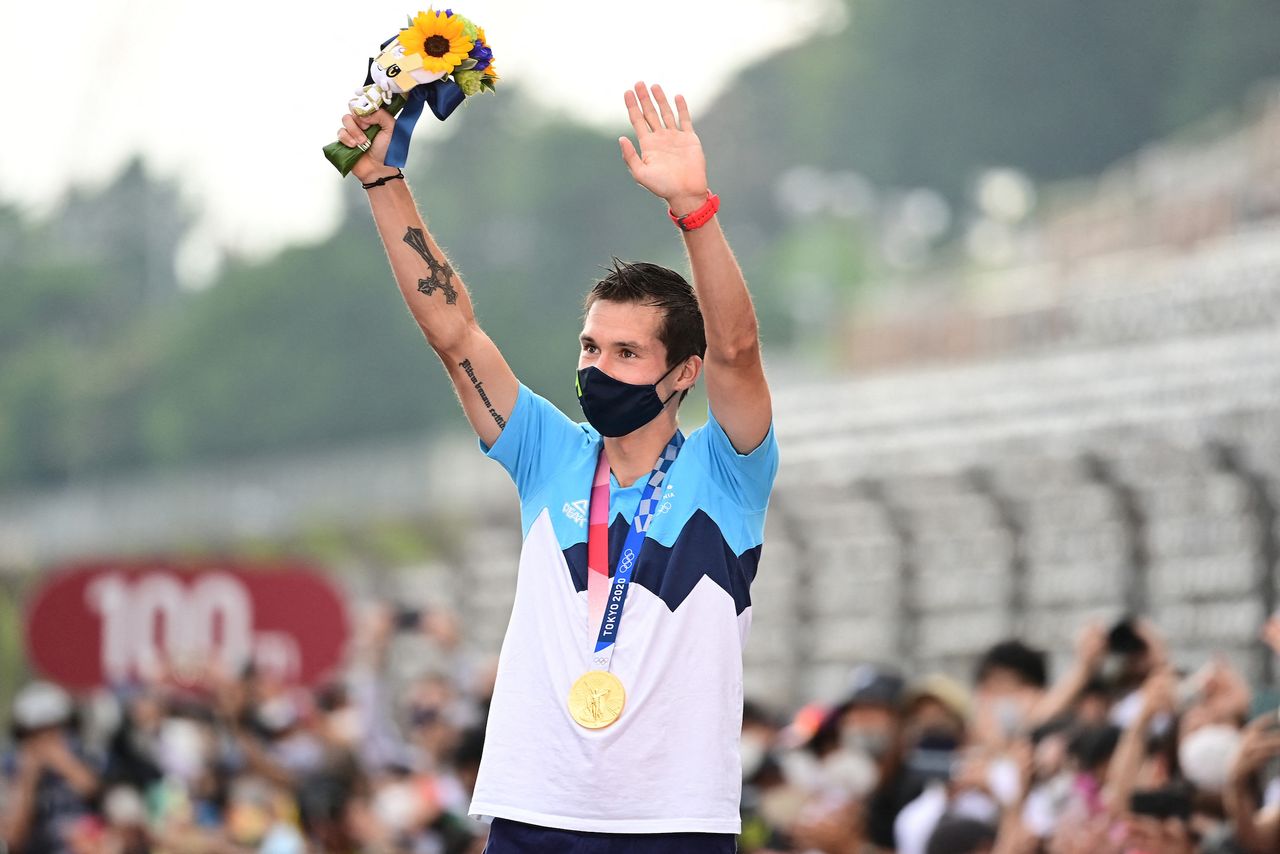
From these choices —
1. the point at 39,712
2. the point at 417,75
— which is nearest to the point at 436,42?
the point at 417,75

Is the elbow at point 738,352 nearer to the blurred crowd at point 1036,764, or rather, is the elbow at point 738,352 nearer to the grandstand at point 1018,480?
the blurred crowd at point 1036,764

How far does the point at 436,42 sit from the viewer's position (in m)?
5.46

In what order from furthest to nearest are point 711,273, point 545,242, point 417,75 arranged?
point 545,242 → point 417,75 → point 711,273

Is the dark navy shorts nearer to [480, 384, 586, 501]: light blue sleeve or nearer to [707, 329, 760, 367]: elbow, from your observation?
[480, 384, 586, 501]: light blue sleeve

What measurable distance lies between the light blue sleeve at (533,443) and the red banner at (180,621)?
1074 centimetres

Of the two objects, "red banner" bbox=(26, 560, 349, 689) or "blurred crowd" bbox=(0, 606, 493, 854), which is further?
"red banner" bbox=(26, 560, 349, 689)

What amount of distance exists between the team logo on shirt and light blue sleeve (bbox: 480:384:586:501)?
137mm

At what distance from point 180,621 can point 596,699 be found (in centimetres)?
1171

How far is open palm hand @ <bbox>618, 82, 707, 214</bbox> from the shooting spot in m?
4.94

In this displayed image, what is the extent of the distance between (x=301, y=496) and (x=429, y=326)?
1194 inches

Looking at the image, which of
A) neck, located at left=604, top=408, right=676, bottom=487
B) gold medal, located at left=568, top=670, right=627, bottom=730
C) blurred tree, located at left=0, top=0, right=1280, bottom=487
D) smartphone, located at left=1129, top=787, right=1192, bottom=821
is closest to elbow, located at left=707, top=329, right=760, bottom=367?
neck, located at left=604, top=408, right=676, bottom=487

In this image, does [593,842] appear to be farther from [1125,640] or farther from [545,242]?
[545,242]

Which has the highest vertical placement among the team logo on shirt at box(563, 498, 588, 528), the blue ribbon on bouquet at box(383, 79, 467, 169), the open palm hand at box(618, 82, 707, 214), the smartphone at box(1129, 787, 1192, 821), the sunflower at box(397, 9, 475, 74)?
the sunflower at box(397, 9, 475, 74)

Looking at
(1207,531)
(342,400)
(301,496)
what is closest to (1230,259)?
(1207,531)
